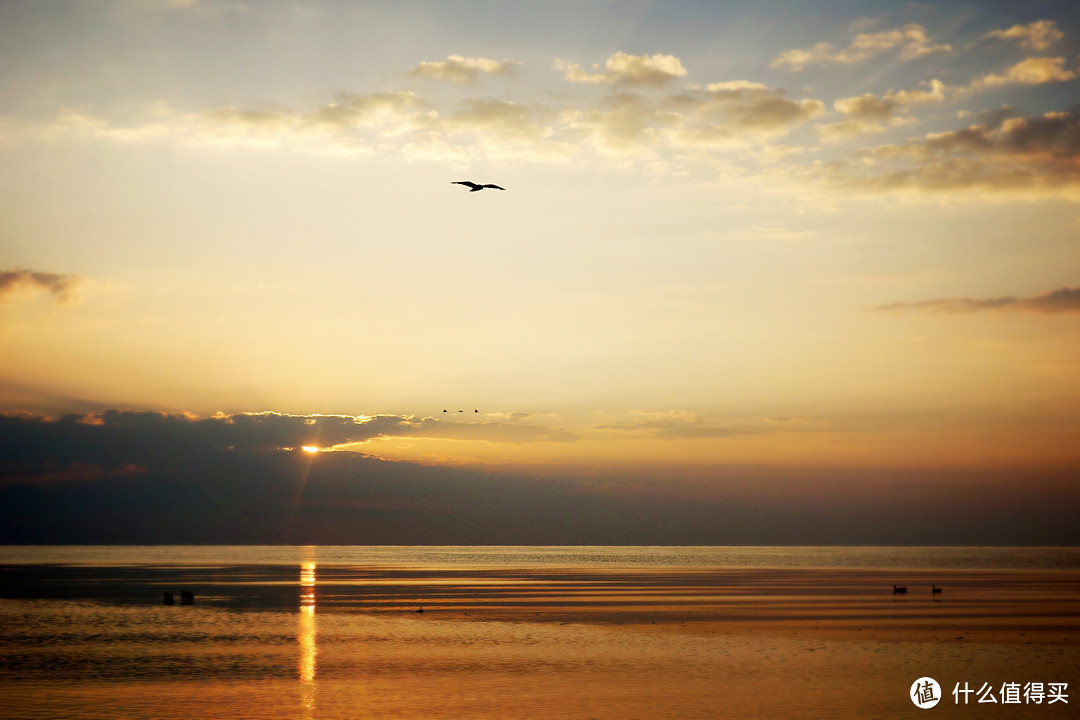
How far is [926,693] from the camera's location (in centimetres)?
3681

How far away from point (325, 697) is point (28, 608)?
49.6 metres

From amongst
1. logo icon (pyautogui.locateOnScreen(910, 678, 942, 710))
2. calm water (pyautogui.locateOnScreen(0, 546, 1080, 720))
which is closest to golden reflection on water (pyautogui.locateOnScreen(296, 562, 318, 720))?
calm water (pyautogui.locateOnScreen(0, 546, 1080, 720))

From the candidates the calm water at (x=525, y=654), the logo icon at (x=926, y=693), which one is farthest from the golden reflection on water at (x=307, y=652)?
the logo icon at (x=926, y=693)

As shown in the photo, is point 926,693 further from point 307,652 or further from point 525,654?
point 307,652

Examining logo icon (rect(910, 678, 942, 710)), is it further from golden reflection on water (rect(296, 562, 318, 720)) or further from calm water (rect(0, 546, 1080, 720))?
golden reflection on water (rect(296, 562, 318, 720))

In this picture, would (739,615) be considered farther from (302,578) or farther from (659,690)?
(302,578)

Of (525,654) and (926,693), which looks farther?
(525,654)

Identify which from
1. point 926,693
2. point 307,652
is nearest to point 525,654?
point 307,652

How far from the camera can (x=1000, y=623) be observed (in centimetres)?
6012

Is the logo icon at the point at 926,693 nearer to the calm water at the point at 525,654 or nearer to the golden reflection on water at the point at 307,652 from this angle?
the calm water at the point at 525,654

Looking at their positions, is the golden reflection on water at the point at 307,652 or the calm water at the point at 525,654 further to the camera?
the golden reflection on water at the point at 307,652

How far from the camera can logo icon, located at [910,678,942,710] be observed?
35125 millimetres

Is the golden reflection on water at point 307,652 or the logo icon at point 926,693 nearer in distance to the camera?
the logo icon at point 926,693

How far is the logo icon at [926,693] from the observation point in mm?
35125
